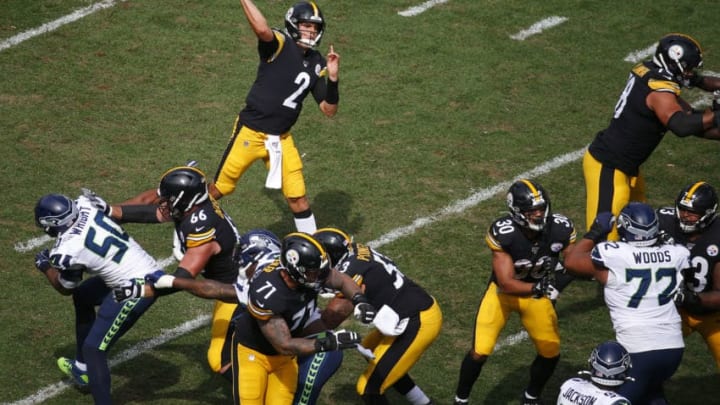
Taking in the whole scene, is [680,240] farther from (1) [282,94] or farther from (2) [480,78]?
(2) [480,78]

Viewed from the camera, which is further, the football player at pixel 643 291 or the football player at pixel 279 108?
the football player at pixel 279 108

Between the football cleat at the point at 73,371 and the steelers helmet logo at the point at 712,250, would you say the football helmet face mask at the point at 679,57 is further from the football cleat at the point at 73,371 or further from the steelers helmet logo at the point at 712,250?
the football cleat at the point at 73,371

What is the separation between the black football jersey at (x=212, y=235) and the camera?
26.9 feet

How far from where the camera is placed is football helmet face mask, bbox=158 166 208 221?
8156 millimetres

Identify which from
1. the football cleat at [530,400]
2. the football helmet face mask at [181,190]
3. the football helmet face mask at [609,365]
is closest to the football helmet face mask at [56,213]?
the football helmet face mask at [181,190]

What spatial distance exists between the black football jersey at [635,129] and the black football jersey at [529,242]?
1.62 meters

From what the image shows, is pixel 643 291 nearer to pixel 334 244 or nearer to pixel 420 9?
pixel 334 244

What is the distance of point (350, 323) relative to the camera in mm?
9641

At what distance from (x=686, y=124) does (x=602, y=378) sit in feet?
10.9

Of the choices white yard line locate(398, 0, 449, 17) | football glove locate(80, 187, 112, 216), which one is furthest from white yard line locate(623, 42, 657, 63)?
football glove locate(80, 187, 112, 216)

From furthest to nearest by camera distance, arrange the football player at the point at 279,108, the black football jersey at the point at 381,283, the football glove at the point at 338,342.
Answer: the football player at the point at 279,108 < the black football jersey at the point at 381,283 < the football glove at the point at 338,342

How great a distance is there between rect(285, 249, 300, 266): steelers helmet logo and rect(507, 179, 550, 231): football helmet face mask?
181 cm

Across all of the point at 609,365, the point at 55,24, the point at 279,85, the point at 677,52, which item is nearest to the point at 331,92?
the point at 279,85

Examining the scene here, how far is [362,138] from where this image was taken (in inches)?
482
